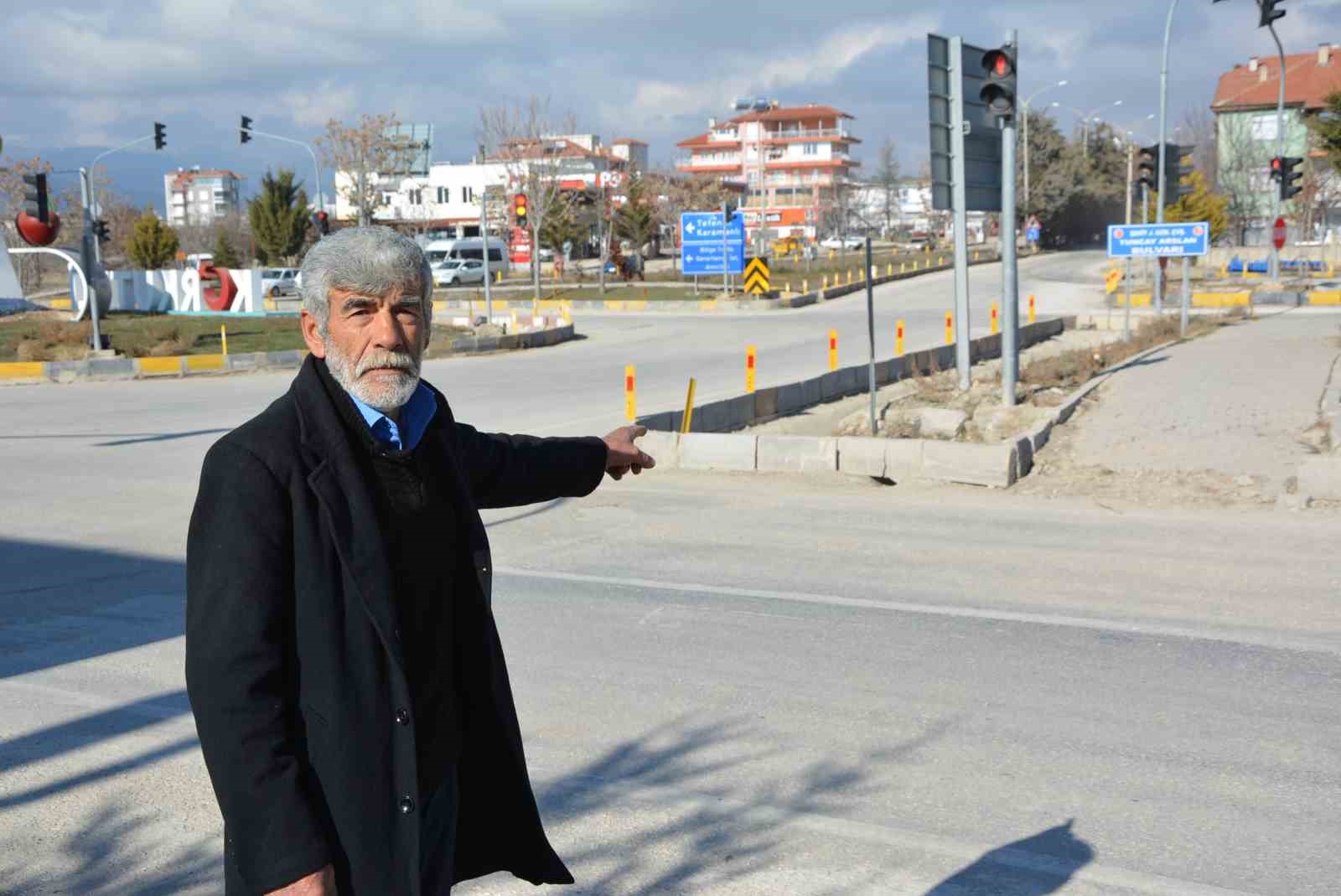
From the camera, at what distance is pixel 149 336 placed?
28953mm

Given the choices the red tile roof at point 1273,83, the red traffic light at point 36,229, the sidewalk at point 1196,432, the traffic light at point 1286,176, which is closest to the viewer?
the sidewalk at point 1196,432

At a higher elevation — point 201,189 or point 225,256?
point 201,189

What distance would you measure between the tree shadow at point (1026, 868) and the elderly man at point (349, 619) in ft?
6.50

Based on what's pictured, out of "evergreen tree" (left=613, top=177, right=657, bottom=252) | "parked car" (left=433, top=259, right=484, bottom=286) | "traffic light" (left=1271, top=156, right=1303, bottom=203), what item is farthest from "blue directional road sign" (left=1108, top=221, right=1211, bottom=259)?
"parked car" (left=433, top=259, right=484, bottom=286)

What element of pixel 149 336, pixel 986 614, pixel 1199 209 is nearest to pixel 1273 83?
pixel 1199 209

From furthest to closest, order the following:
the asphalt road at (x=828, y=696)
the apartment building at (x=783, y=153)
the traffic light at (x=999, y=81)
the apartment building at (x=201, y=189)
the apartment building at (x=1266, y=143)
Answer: the apartment building at (x=201, y=189) → the apartment building at (x=783, y=153) → the apartment building at (x=1266, y=143) → the traffic light at (x=999, y=81) → the asphalt road at (x=828, y=696)

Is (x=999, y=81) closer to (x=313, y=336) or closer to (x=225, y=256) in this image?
(x=313, y=336)

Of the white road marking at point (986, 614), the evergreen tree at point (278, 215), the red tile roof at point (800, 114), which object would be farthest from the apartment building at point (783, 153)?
the white road marking at point (986, 614)

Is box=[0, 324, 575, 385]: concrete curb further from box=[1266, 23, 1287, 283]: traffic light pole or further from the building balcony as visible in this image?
the building balcony

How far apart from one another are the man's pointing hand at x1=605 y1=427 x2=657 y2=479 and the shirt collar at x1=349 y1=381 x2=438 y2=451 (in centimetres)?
68

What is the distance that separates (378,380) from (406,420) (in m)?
0.15

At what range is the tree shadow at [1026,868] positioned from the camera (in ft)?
13.8

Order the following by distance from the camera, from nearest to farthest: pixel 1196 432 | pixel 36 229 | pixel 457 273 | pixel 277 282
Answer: pixel 1196 432 < pixel 36 229 < pixel 277 282 < pixel 457 273

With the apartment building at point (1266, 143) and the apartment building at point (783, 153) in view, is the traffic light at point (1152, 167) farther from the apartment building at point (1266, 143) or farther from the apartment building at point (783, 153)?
the apartment building at point (783, 153)
